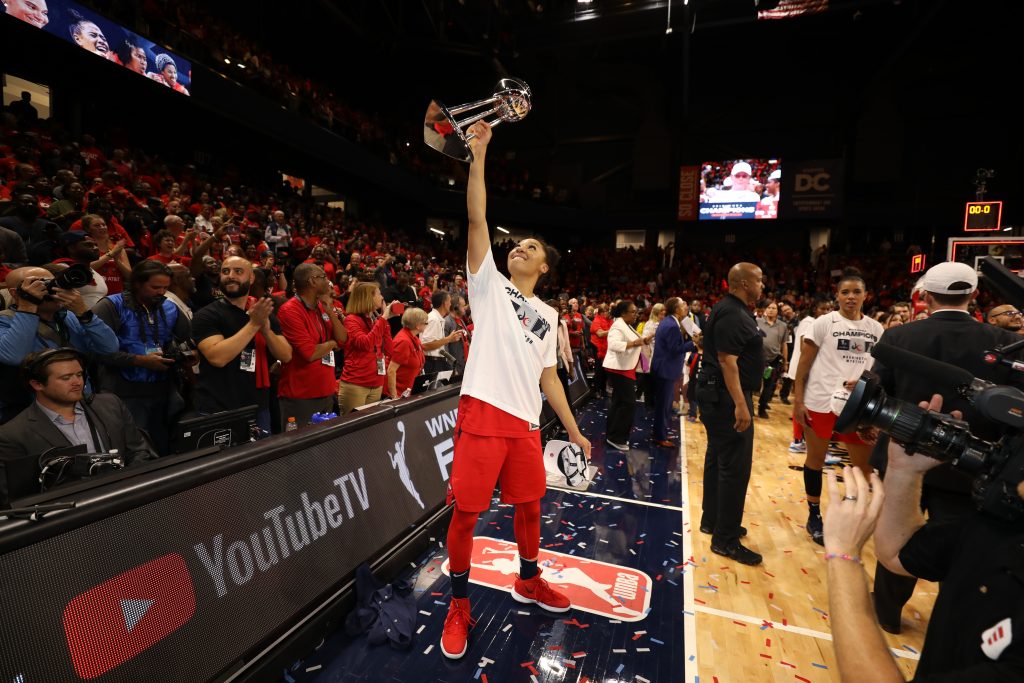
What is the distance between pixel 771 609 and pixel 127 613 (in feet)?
10.4

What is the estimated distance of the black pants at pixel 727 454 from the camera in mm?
3398

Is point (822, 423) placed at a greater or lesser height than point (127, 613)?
greater

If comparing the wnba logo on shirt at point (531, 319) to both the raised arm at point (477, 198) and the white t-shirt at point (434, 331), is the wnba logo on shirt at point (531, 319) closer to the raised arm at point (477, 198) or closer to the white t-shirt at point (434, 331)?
the raised arm at point (477, 198)

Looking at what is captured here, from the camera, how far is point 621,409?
601 cm

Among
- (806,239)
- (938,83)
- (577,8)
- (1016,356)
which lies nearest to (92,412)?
(1016,356)

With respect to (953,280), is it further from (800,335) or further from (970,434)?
(800,335)

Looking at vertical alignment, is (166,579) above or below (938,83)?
below

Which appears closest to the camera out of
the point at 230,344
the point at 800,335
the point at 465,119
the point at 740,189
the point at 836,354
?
the point at 465,119

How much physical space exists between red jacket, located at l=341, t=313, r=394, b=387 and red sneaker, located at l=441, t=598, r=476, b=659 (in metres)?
2.45

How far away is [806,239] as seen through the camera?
2045cm

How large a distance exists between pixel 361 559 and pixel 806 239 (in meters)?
22.7

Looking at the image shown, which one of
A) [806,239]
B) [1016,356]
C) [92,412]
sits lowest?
[92,412]

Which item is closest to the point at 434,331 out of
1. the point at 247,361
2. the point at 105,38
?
the point at 247,361

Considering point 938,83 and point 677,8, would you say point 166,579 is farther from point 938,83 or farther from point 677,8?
point 938,83
